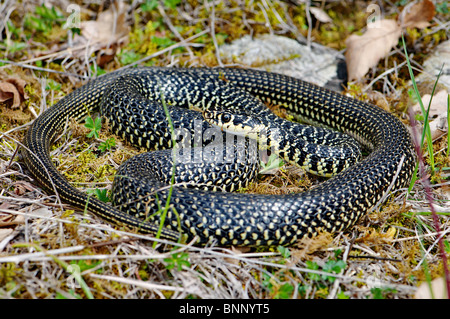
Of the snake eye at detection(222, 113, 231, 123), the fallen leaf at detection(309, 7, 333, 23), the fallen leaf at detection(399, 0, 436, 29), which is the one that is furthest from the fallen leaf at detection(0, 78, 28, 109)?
the fallen leaf at detection(399, 0, 436, 29)

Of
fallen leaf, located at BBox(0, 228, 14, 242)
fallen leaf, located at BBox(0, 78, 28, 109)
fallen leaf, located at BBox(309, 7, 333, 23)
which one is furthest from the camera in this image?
fallen leaf, located at BBox(309, 7, 333, 23)

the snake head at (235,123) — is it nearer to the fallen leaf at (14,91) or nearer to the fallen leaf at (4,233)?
the fallen leaf at (4,233)

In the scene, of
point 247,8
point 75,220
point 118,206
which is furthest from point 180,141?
point 247,8

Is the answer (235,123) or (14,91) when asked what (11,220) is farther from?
(235,123)

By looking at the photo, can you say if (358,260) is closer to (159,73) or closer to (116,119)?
(116,119)

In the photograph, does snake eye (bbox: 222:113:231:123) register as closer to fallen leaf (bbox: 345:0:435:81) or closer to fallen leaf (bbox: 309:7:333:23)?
fallen leaf (bbox: 345:0:435:81)

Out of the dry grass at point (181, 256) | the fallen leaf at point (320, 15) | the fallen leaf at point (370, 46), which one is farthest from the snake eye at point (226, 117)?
the fallen leaf at point (320, 15)

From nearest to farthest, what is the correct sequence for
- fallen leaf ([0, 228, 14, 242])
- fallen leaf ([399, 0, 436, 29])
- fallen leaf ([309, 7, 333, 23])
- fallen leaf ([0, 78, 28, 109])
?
fallen leaf ([0, 228, 14, 242]) → fallen leaf ([0, 78, 28, 109]) → fallen leaf ([399, 0, 436, 29]) → fallen leaf ([309, 7, 333, 23])
